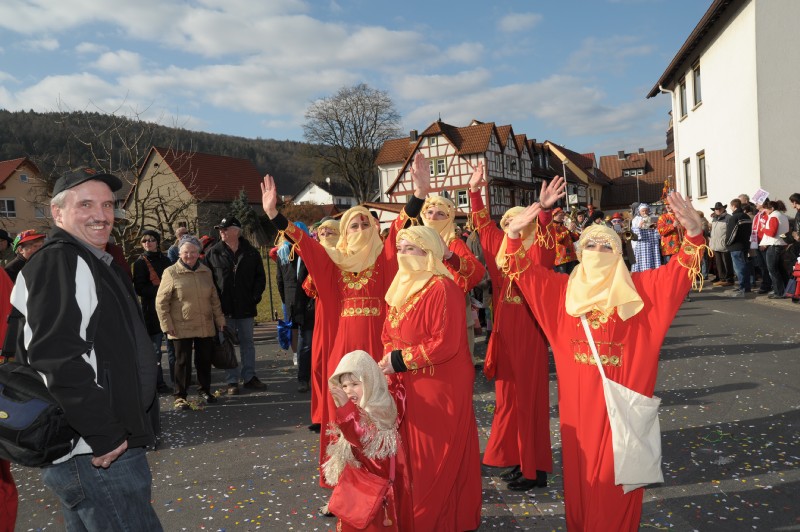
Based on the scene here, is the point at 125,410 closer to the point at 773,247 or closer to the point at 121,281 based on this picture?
the point at 121,281

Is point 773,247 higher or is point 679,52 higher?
point 679,52

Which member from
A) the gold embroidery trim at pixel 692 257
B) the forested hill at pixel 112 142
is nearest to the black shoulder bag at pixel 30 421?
the gold embroidery trim at pixel 692 257

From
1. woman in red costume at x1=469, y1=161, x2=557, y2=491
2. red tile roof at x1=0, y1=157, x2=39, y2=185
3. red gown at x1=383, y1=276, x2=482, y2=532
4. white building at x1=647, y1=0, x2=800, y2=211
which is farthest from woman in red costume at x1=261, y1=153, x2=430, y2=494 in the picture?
red tile roof at x1=0, y1=157, x2=39, y2=185

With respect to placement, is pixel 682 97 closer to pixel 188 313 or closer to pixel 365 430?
pixel 188 313

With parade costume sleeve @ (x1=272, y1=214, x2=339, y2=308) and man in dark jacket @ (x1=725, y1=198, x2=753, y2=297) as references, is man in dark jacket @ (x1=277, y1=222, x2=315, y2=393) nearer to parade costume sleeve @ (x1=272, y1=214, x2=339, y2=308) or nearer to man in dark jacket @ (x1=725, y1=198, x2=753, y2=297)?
parade costume sleeve @ (x1=272, y1=214, x2=339, y2=308)

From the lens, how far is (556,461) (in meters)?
5.33

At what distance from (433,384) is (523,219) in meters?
1.19

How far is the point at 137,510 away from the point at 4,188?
208 ft

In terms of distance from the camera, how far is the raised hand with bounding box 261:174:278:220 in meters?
4.97

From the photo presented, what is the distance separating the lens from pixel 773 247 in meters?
Answer: 12.6

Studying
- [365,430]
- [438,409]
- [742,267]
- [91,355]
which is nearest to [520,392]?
[438,409]

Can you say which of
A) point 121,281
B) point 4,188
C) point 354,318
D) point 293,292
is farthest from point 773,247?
point 4,188

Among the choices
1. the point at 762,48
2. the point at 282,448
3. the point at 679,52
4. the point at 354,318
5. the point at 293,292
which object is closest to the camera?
the point at 354,318

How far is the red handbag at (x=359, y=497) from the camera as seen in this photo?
332cm
